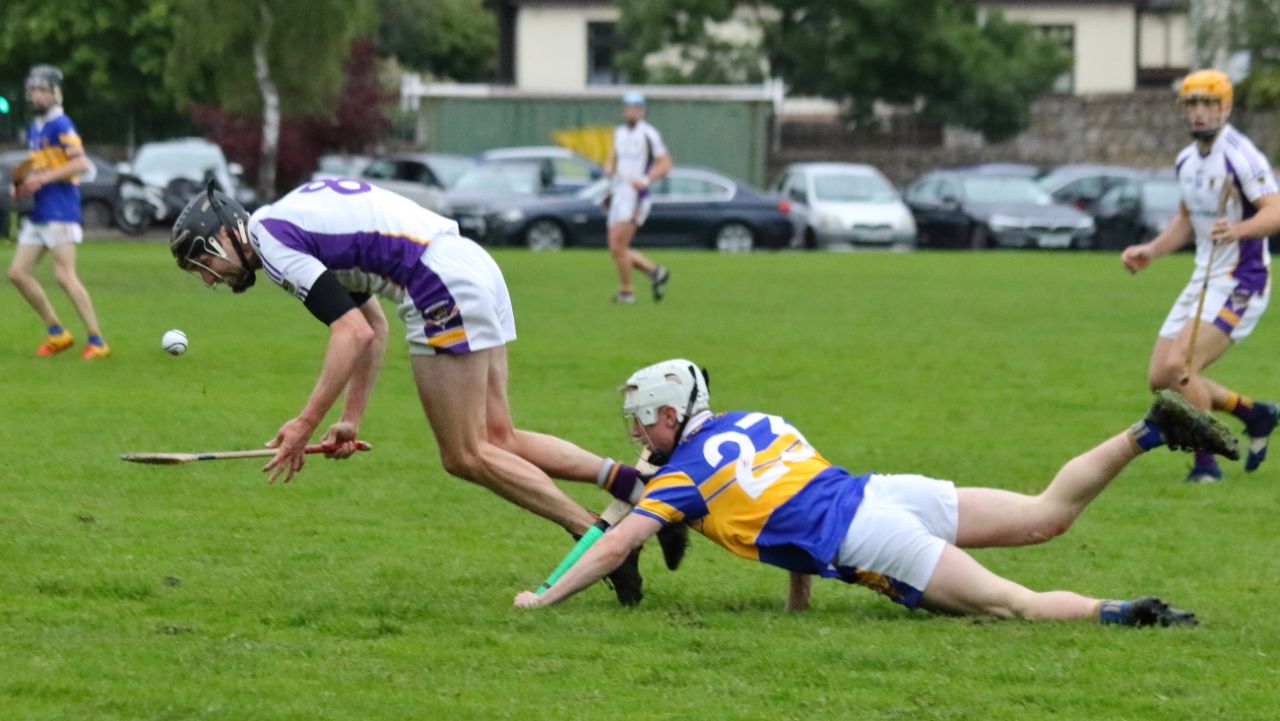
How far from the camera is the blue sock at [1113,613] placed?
22.8 feet

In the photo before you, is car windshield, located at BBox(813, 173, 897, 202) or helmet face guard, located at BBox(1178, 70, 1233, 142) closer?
helmet face guard, located at BBox(1178, 70, 1233, 142)

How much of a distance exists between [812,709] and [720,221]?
29.5 meters

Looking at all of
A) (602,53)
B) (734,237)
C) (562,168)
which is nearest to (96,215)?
(562,168)

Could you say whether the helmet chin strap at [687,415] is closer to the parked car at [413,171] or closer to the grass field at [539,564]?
the grass field at [539,564]

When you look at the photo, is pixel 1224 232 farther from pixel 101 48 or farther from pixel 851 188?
pixel 101 48

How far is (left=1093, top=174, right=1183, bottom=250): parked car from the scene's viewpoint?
3709 centimetres

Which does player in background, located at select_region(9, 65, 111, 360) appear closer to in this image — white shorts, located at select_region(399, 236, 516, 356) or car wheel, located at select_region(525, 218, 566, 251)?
white shorts, located at select_region(399, 236, 516, 356)

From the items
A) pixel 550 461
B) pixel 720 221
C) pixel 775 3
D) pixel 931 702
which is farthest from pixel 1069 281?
pixel 775 3

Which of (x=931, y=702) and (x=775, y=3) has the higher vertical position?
(x=775, y=3)

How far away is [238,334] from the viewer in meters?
17.7

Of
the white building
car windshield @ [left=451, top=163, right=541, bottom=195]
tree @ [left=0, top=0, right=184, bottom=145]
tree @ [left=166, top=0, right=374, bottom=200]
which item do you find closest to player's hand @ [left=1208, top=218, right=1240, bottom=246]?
car windshield @ [left=451, top=163, right=541, bottom=195]

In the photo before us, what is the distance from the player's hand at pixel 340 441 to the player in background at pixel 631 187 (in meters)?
13.5

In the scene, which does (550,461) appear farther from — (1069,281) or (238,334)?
(1069,281)

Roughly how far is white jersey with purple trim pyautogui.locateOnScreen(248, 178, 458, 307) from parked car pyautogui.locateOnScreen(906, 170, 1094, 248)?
29.6 m
